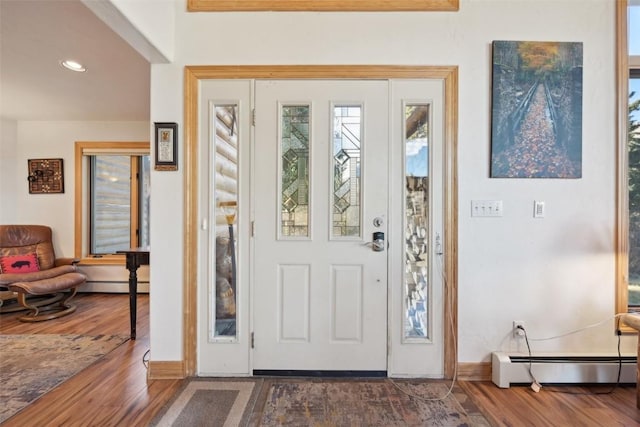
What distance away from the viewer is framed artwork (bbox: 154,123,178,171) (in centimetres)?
204

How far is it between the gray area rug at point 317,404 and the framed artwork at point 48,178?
3781 mm

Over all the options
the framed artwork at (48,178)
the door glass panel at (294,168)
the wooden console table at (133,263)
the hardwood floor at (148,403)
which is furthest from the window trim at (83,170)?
the door glass panel at (294,168)

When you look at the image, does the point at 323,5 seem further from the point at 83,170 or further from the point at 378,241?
the point at 83,170

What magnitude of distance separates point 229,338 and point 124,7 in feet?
6.77

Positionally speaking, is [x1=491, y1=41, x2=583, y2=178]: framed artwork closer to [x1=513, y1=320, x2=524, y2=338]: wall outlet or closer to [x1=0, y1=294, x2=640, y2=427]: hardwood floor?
[x1=513, y1=320, x2=524, y2=338]: wall outlet

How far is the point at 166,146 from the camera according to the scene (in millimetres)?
2039

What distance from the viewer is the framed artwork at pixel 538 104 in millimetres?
2033

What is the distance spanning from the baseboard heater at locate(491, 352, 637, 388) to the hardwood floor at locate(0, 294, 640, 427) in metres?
0.05

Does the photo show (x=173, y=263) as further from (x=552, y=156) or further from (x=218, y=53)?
(x=552, y=156)

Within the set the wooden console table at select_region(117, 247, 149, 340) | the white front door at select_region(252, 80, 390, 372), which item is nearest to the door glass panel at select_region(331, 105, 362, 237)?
the white front door at select_region(252, 80, 390, 372)

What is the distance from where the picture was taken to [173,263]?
2.06 metres

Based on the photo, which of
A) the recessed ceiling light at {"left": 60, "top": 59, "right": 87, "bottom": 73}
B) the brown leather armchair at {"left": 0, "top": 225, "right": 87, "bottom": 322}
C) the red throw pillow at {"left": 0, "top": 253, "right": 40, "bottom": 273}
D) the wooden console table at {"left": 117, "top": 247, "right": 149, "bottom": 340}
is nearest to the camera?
A: the recessed ceiling light at {"left": 60, "top": 59, "right": 87, "bottom": 73}

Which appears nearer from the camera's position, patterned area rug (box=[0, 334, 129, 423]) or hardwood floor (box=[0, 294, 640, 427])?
hardwood floor (box=[0, 294, 640, 427])

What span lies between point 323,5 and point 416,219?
1609 mm
